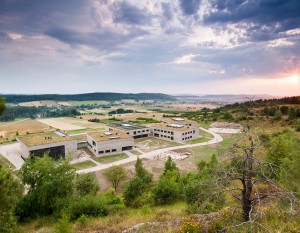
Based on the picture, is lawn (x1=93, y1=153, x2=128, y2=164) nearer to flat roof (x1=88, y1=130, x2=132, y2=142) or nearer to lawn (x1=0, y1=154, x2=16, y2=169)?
flat roof (x1=88, y1=130, x2=132, y2=142)

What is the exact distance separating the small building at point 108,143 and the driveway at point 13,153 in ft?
54.1

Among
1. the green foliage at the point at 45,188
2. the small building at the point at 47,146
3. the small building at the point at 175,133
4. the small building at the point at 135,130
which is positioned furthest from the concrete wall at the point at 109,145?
the green foliage at the point at 45,188

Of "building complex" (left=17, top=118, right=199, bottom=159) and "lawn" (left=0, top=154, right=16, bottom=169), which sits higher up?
"building complex" (left=17, top=118, right=199, bottom=159)

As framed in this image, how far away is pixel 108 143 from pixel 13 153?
2423 cm

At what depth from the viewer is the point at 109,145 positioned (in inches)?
2191

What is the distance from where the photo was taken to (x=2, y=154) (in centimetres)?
5375

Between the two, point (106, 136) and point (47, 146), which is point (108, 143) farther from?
point (47, 146)

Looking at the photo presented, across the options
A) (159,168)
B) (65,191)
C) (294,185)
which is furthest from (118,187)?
(294,185)

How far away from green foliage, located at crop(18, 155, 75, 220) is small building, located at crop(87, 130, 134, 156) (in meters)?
31.2

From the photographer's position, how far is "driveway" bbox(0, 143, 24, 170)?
156 ft

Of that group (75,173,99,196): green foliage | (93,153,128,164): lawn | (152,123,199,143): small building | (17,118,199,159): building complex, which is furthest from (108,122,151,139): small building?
(75,173,99,196): green foliage

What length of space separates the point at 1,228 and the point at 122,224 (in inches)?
288

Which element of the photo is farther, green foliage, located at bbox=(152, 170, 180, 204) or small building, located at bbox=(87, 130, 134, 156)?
small building, located at bbox=(87, 130, 134, 156)

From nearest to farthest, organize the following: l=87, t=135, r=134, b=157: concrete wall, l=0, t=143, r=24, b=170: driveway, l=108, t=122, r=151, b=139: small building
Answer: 1. l=0, t=143, r=24, b=170: driveway
2. l=87, t=135, r=134, b=157: concrete wall
3. l=108, t=122, r=151, b=139: small building
